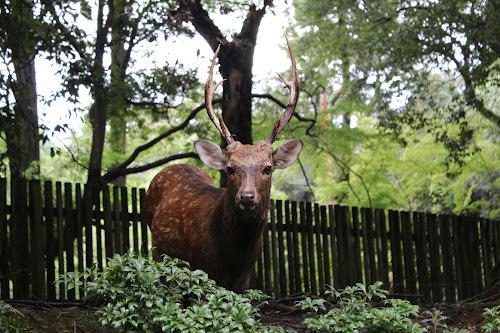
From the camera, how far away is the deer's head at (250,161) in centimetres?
589

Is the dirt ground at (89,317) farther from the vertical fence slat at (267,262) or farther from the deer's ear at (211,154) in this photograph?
the deer's ear at (211,154)

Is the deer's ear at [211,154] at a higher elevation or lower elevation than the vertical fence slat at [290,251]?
higher

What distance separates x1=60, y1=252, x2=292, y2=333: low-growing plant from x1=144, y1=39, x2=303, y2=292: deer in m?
1.39

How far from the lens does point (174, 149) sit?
19.3 meters

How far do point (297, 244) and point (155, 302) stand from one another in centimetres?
595

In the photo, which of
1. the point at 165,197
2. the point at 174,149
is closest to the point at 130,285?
the point at 165,197

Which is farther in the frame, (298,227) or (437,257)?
(437,257)

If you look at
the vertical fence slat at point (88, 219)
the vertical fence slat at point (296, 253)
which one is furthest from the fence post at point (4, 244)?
the vertical fence slat at point (296, 253)

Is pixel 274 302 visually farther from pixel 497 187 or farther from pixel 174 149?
pixel 174 149

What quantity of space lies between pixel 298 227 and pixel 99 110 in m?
3.50

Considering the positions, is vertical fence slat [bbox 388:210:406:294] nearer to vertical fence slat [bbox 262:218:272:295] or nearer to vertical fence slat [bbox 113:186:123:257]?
vertical fence slat [bbox 262:218:272:295]

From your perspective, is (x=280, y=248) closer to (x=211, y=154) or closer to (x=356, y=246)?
(x=356, y=246)

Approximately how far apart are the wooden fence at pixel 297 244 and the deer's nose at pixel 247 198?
3.16 feet

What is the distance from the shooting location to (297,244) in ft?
33.4
